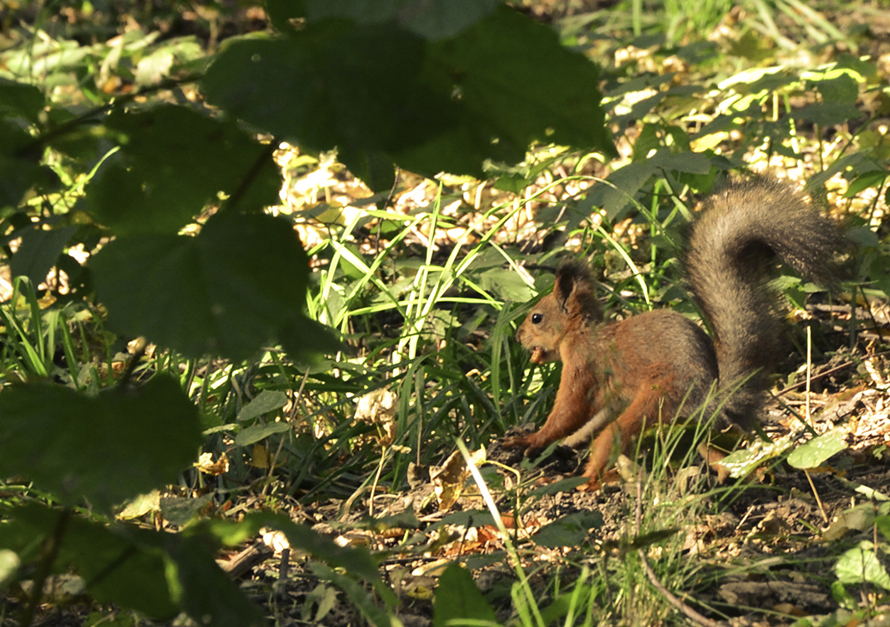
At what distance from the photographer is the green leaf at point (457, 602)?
3.43 feet

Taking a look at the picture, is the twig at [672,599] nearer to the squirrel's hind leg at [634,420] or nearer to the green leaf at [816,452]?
the green leaf at [816,452]

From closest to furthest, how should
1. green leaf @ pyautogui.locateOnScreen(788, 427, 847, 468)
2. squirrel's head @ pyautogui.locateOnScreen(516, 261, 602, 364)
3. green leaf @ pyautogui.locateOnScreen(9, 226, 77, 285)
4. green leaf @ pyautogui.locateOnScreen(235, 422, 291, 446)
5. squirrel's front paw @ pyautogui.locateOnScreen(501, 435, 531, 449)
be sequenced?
green leaf @ pyautogui.locateOnScreen(788, 427, 847, 468)
green leaf @ pyautogui.locateOnScreen(235, 422, 291, 446)
squirrel's front paw @ pyautogui.locateOnScreen(501, 435, 531, 449)
green leaf @ pyautogui.locateOnScreen(9, 226, 77, 285)
squirrel's head @ pyautogui.locateOnScreen(516, 261, 602, 364)

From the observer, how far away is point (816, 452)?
5.09ft

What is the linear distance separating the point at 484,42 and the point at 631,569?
30.5 inches

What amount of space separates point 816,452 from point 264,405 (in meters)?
1.09

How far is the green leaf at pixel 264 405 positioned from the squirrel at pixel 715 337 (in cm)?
53

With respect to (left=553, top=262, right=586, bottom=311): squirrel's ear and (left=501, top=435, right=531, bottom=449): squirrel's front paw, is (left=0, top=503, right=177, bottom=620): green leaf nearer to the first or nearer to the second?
(left=501, top=435, right=531, bottom=449): squirrel's front paw

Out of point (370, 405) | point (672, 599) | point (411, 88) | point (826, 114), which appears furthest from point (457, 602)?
point (826, 114)

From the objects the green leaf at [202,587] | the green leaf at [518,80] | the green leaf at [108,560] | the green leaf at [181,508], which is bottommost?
the green leaf at [181,508]

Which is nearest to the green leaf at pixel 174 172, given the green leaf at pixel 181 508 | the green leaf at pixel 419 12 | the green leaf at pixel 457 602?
the green leaf at pixel 419 12

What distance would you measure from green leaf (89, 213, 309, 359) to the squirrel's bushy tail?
4.37ft

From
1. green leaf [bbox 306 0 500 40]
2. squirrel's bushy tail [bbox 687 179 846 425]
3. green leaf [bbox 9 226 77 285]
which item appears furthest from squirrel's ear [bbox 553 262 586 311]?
green leaf [bbox 306 0 500 40]

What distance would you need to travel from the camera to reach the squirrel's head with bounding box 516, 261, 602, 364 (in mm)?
2238

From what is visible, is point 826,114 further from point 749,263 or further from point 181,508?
point 181,508
